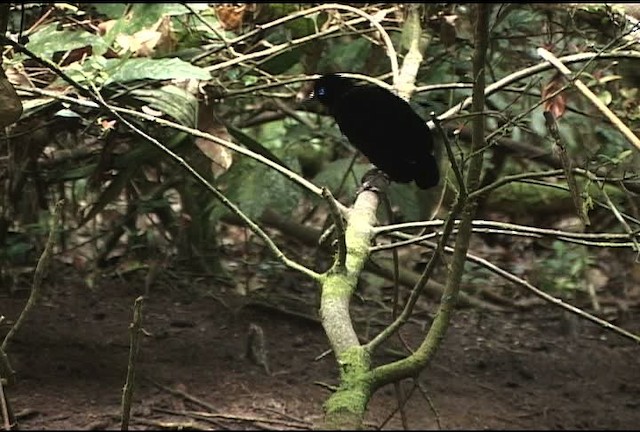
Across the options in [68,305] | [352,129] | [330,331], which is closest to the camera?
[330,331]

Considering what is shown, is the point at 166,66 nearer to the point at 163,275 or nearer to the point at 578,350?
the point at 163,275

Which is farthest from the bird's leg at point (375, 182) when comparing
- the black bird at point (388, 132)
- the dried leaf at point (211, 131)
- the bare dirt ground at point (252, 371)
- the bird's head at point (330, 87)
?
the bare dirt ground at point (252, 371)

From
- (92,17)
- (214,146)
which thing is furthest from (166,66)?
(92,17)

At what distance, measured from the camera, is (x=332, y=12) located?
2182 millimetres

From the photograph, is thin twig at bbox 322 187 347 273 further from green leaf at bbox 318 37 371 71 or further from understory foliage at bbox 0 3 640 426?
green leaf at bbox 318 37 371 71

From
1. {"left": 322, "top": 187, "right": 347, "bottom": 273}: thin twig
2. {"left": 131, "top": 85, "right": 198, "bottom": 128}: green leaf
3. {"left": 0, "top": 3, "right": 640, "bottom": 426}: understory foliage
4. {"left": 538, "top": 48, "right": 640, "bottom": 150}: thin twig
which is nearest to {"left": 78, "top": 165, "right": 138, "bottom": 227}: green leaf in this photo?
{"left": 0, "top": 3, "right": 640, "bottom": 426}: understory foliage

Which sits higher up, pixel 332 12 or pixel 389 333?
pixel 332 12

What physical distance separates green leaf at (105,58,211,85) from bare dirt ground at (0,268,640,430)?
21.0 inches

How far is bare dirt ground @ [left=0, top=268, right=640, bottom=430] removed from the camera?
186 cm

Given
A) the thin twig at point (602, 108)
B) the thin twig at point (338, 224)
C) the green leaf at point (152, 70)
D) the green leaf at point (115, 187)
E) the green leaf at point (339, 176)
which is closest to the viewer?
the thin twig at point (602, 108)

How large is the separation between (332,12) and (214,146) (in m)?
Result: 0.61

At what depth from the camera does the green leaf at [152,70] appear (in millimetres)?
1583

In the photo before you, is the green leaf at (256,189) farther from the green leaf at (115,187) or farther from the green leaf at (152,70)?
the green leaf at (152,70)

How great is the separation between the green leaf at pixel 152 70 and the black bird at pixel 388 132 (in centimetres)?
26
